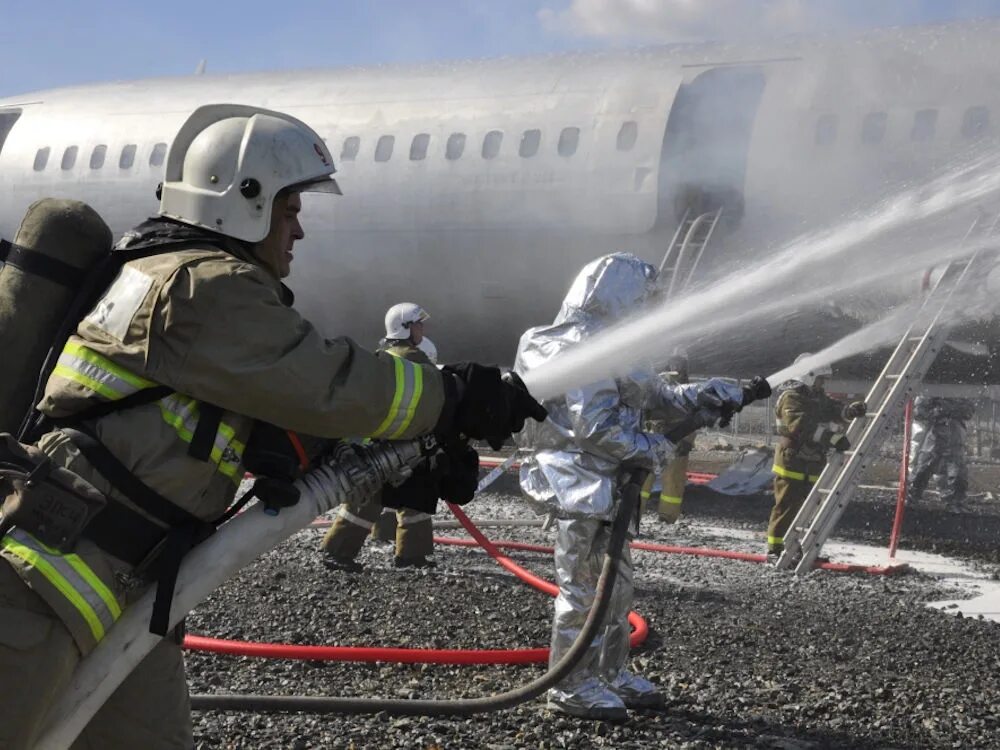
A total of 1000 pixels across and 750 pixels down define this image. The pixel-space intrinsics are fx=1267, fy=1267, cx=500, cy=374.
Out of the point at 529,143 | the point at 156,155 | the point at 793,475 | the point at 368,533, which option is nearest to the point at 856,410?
the point at 793,475

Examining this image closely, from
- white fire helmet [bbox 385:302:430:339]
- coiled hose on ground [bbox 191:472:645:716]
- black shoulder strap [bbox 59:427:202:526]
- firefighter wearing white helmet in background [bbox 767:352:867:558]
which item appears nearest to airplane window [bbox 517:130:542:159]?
firefighter wearing white helmet in background [bbox 767:352:867:558]

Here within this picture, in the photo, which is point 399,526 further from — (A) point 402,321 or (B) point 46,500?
(B) point 46,500

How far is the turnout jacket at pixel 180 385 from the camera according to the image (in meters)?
2.56

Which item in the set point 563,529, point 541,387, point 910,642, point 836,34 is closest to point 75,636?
point 541,387

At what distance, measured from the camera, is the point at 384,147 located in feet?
45.9

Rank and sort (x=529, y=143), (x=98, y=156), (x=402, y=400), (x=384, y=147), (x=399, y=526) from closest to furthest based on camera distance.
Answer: (x=402, y=400) < (x=399, y=526) < (x=529, y=143) < (x=384, y=147) < (x=98, y=156)

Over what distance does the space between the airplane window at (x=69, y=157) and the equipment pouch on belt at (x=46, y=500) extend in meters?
14.6

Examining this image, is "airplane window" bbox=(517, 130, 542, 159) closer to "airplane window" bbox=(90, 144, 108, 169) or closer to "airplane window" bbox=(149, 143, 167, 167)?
"airplane window" bbox=(149, 143, 167, 167)

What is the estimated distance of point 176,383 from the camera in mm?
2570

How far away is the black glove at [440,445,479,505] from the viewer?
3.26 meters

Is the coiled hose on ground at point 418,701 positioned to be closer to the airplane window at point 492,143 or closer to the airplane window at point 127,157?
the airplane window at point 492,143

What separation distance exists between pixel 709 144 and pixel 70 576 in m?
10.7

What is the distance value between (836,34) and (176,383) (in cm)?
1068

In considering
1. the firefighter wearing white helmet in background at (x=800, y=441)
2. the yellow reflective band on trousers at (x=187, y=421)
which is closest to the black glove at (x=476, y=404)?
the yellow reflective band on trousers at (x=187, y=421)
